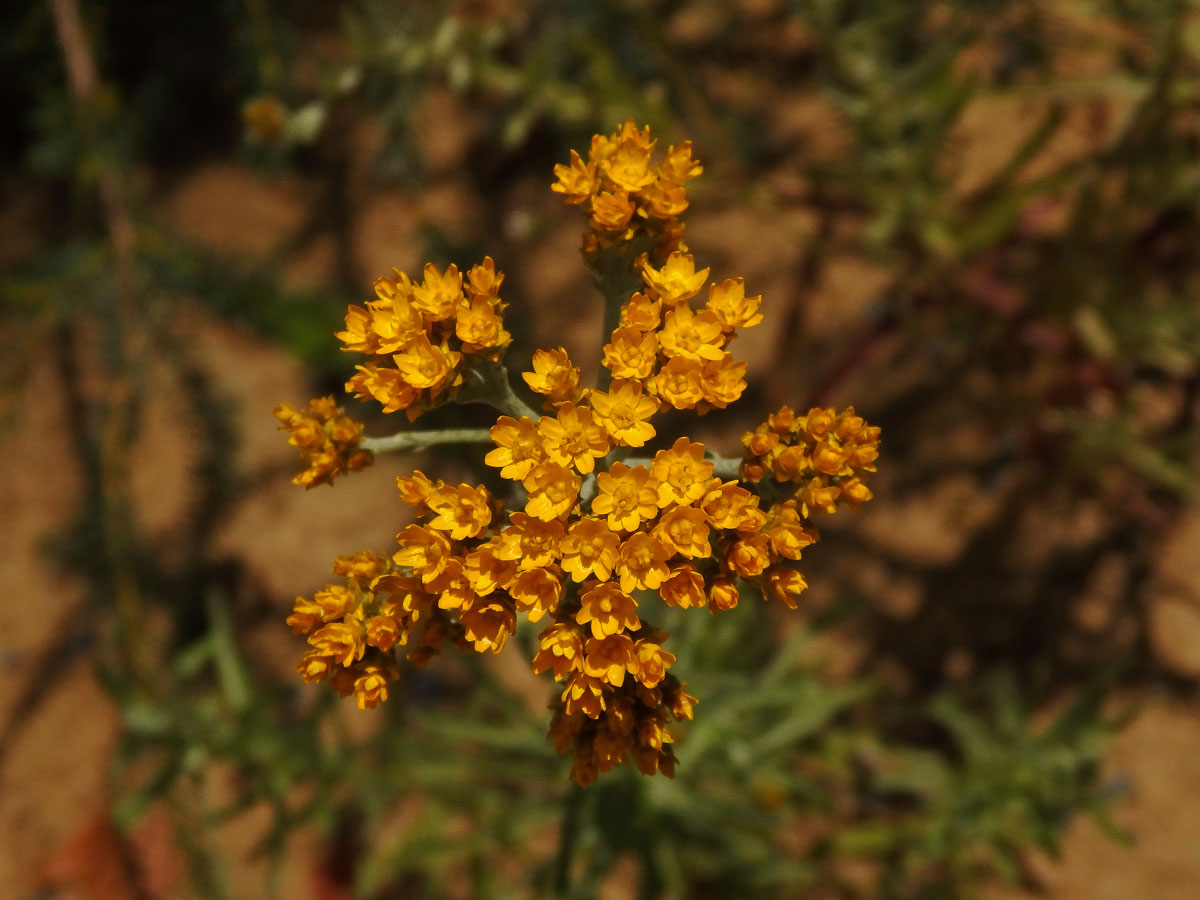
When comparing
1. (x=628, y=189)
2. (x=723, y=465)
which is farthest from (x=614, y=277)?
(x=723, y=465)

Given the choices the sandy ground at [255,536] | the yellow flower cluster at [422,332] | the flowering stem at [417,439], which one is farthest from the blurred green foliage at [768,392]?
the yellow flower cluster at [422,332]

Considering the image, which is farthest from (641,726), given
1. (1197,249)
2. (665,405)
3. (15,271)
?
(15,271)

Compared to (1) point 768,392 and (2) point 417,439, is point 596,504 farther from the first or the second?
(1) point 768,392

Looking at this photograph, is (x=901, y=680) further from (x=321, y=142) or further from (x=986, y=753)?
(x=321, y=142)

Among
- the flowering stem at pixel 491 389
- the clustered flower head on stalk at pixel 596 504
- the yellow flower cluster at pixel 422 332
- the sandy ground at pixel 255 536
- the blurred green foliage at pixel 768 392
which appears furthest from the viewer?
the sandy ground at pixel 255 536

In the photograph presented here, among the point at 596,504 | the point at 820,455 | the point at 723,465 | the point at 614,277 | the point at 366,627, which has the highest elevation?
the point at 614,277

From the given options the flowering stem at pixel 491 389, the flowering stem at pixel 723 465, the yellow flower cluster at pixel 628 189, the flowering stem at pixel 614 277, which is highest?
the yellow flower cluster at pixel 628 189

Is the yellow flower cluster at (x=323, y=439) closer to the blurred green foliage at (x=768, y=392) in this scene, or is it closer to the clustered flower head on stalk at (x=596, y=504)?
the clustered flower head on stalk at (x=596, y=504)
